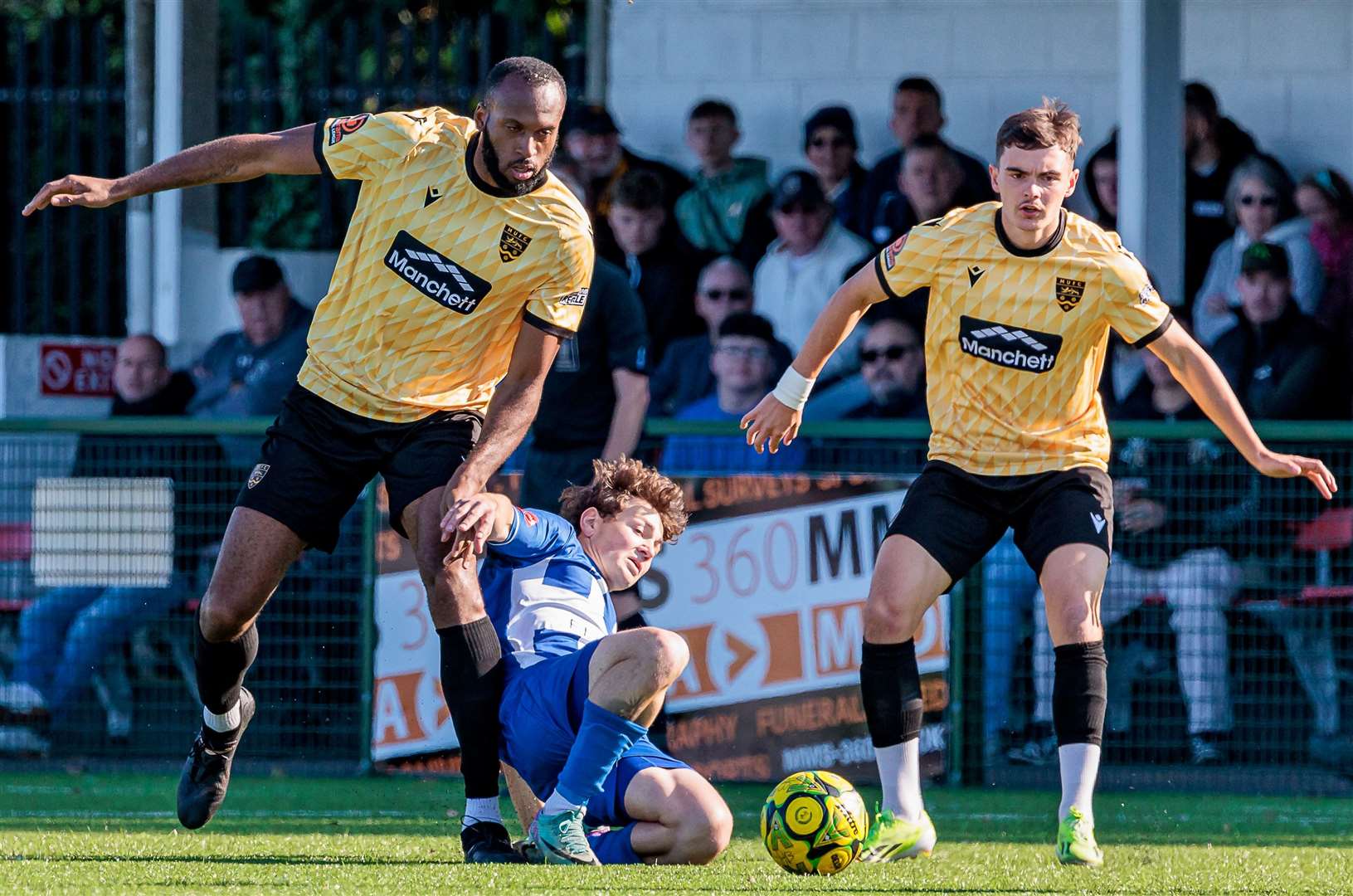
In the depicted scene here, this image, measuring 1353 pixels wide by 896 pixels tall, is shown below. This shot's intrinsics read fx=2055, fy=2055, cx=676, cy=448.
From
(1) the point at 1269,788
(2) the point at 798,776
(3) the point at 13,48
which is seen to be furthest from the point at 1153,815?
(3) the point at 13,48

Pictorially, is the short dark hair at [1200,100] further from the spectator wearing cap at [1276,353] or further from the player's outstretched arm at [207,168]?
the player's outstretched arm at [207,168]

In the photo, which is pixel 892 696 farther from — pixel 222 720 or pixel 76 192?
pixel 76 192

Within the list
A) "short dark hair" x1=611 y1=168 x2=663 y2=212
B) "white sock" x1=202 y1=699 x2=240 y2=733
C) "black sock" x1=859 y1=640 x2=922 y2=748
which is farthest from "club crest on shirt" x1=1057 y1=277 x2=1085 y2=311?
"short dark hair" x1=611 y1=168 x2=663 y2=212

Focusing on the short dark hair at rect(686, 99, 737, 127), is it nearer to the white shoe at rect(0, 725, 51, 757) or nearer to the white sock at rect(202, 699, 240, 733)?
the white shoe at rect(0, 725, 51, 757)

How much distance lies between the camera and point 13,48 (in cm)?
1234

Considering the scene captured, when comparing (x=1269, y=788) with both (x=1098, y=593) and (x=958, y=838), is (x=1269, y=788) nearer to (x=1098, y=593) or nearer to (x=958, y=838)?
(x=958, y=838)

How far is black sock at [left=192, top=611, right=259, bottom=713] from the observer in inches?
245

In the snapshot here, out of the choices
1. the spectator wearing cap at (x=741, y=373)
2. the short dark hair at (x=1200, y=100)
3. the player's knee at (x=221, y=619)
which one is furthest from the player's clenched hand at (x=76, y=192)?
the short dark hair at (x=1200, y=100)

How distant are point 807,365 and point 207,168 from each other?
6.23 feet

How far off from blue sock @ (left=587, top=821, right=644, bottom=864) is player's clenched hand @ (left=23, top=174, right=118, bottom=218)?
91.7 inches

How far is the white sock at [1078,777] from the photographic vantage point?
613 cm

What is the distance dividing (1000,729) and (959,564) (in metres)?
2.40

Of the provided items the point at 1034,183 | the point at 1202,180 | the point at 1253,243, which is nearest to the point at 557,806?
the point at 1034,183

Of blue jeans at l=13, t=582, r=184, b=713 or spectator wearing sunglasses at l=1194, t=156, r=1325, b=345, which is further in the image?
spectator wearing sunglasses at l=1194, t=156, r=1325, b=345
